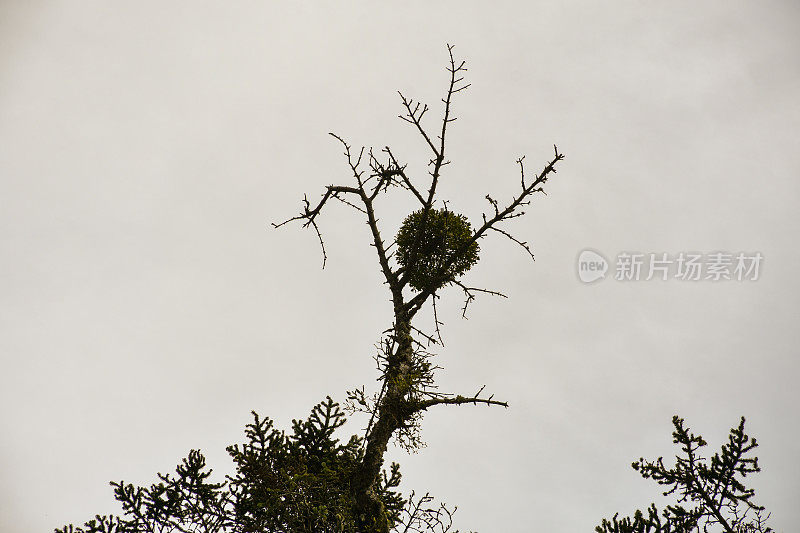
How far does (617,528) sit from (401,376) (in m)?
3.76

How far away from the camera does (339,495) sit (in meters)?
7.22

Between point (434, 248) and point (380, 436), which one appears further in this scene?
point (434, 248)

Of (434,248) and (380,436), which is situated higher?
(434,248)

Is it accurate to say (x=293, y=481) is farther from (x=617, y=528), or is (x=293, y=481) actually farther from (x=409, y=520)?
(x=617, y=528)

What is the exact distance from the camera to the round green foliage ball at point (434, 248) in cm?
857

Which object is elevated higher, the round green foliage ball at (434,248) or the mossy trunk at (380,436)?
the round green foliage ball at (434,248)

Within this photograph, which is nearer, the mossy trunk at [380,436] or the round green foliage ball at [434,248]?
the mossy trunk at [380,436]

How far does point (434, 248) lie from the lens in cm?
860

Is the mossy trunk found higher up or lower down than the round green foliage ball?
lower down

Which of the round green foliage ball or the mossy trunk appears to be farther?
the round green foliage ball

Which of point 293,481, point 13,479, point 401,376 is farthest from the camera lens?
point 13,479

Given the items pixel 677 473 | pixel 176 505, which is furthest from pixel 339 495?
pixel 677 473

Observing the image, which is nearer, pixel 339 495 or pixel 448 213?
pixel 339 495

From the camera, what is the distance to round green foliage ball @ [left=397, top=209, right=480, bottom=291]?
8.57 meters
